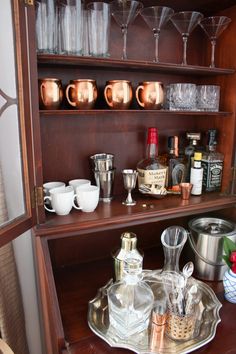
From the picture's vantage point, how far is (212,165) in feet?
3.86

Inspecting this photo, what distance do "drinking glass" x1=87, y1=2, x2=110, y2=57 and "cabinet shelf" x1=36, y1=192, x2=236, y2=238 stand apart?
51 cm

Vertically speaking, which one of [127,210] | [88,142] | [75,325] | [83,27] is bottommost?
[75,325]

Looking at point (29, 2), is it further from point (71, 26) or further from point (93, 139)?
point (93, 139)

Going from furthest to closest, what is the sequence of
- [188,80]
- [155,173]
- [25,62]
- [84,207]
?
1. [188,80]
2. [155,173]
3. [84,207]
4. [25,62]

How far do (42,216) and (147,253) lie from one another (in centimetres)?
56

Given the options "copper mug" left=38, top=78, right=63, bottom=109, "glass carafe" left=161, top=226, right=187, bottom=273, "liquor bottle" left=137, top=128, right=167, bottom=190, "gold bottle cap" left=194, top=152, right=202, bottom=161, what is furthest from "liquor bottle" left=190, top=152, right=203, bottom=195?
"copper mug" left=38, top=78, right=63, bottom=109

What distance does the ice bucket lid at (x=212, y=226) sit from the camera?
1.11 metres

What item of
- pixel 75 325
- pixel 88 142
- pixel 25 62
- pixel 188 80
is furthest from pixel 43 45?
pixel 75 325

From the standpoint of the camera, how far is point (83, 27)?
3.11ft

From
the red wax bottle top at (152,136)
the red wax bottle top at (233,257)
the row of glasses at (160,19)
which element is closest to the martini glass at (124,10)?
the row of glasses at (160,19)

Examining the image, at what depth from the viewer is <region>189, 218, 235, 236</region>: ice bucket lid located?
1.11m

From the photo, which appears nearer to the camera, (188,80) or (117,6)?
(117,6)

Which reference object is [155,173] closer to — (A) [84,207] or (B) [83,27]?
(A) [84,207]

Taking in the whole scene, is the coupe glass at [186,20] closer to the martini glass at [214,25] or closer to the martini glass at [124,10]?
the martini glass at [214,25]
